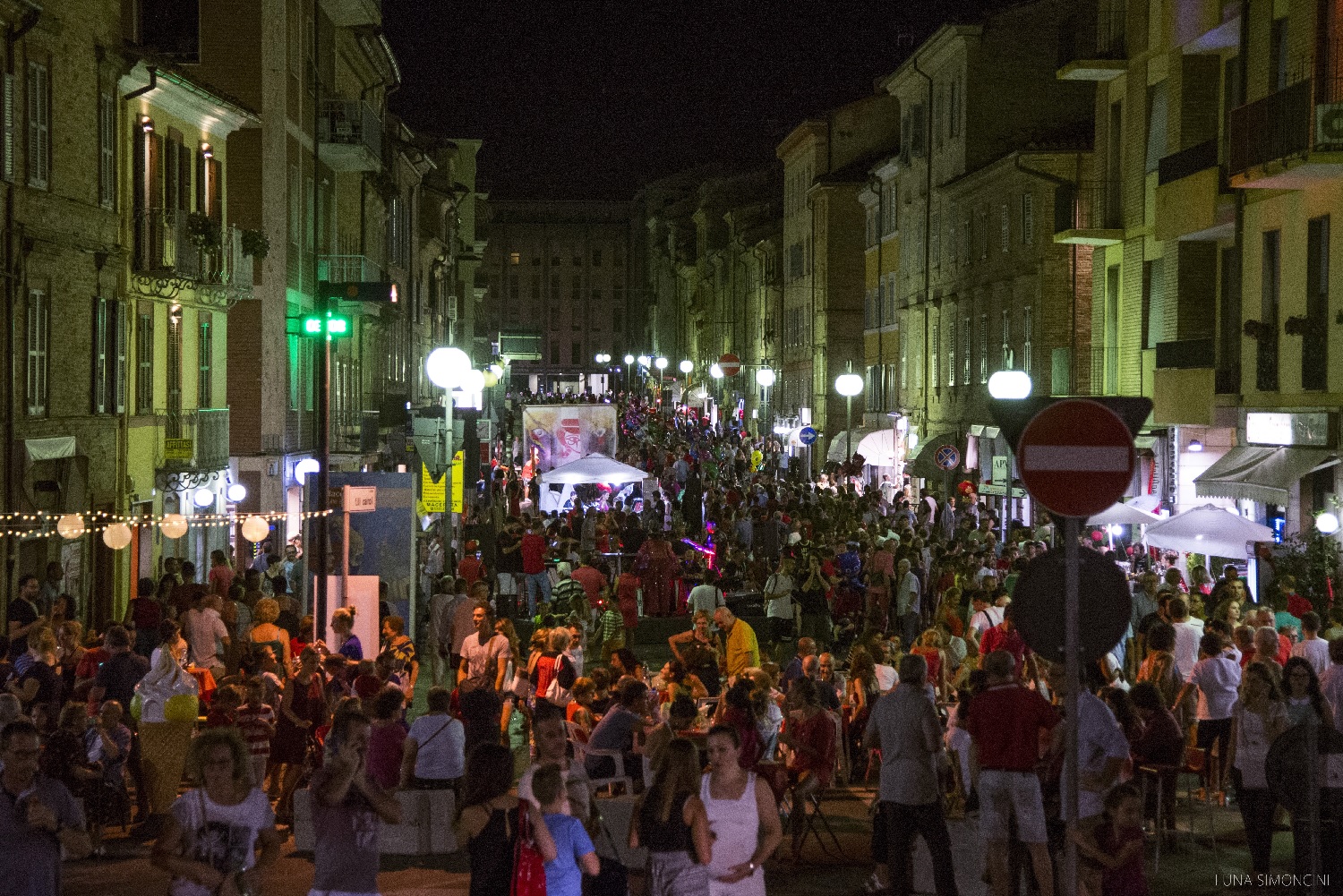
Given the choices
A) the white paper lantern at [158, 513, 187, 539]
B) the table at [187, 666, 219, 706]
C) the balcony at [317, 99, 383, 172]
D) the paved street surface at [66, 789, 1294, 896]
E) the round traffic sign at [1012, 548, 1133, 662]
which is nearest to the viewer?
the round traffic sign at [1012, 548, 1133, 662]

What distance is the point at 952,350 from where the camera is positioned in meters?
48.5

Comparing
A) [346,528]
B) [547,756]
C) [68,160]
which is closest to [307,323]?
[346,528]

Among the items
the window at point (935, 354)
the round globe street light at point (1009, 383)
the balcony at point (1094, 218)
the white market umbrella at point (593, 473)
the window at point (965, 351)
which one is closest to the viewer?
the white market umbrella at point (593, 473)

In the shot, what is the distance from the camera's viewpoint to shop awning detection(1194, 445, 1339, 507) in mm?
23125

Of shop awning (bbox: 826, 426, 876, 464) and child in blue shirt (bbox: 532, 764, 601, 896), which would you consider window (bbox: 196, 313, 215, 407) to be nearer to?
child in blue shirt (bbox: 532, 764, 601, 896)

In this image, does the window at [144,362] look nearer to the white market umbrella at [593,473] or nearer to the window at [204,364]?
the window at [204,364]

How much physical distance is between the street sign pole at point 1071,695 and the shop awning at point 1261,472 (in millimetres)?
16397

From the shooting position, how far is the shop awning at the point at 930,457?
147 feet

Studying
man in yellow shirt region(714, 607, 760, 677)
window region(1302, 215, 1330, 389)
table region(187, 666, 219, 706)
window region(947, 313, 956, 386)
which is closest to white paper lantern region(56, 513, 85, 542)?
table region(187, 666, 219, 706)

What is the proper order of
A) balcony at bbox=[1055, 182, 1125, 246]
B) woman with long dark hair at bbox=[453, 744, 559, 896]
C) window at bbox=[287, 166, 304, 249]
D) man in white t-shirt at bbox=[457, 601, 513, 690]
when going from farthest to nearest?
window at bbox=[287, 166, 304, 249], balcony at bbox=[1055, 182, 1125, 246], man in white t-shirt at bbox=[457, 601, 513, 690], woman with long dark hair at bbox=[453, 744, 559, 896]

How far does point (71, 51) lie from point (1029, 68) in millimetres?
28431

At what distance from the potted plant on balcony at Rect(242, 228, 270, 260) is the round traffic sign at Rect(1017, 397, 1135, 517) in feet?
89.2

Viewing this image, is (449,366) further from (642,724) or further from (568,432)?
(642,724)

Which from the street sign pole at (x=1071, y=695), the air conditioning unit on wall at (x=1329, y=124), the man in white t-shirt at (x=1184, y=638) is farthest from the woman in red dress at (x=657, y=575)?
the street sign pole at (x=1071, y=695)
